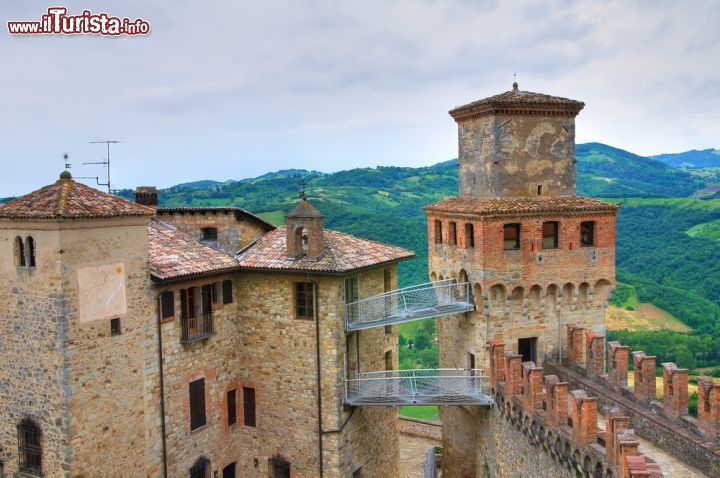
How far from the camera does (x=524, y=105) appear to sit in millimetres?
21484

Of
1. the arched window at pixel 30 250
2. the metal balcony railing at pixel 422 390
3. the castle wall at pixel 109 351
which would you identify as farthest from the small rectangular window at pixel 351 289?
the arched window at pixel 30 250

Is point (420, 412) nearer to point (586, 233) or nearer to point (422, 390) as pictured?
point (422, 390)

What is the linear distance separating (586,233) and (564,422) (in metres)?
7.73

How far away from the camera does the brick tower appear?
68.7 feet

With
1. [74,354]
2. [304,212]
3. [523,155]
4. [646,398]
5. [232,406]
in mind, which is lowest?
[232,406]

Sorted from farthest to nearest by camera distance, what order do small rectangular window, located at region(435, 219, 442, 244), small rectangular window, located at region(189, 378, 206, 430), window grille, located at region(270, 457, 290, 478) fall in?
small rectangular window, located at region(435, 219, 442, 244)
window grille, located at region(270, 457, 290, 478)
small rectangular window, located at region(189, 378, 206, 430)

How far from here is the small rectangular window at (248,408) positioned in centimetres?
2327

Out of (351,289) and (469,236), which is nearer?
(469,236)

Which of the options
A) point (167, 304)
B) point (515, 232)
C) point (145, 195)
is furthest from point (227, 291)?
point (515, 232)

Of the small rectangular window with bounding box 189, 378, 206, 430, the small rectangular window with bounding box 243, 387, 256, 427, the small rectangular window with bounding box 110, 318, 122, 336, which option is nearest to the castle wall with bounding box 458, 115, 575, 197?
the small rectangular window with bounding box 243, 387, 256, 427

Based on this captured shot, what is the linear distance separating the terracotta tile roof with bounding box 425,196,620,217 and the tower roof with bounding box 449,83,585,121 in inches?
110

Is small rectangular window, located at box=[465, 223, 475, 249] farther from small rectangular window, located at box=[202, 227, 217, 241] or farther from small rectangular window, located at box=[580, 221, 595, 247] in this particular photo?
small rectangular window, located at box=[202, 227, 217, 241]

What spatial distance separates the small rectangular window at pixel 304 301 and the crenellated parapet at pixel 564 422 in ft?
19.3

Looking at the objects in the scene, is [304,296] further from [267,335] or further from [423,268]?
[423,268]
